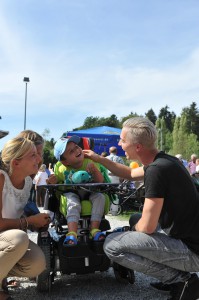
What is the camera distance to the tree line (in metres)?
53.6

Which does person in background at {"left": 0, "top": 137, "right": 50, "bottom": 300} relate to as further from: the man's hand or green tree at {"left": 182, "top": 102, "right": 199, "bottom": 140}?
green tree at {"left": 182, "top": 102, "right": 199, "bottom": 140}

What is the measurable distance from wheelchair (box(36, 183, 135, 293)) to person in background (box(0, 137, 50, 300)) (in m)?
0.23

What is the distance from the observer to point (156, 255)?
109 inches

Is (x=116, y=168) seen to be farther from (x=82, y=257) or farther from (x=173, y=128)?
(x=173, y=128)

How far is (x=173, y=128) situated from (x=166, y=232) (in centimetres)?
7372

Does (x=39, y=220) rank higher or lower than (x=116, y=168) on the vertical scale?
lower

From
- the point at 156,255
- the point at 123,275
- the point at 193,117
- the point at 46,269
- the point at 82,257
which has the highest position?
the point at 193,117

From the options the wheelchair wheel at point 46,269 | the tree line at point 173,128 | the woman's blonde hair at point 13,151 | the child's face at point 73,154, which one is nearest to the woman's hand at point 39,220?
the wheelchair wheel at point 46,269

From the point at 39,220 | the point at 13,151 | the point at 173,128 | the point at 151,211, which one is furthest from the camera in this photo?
the point at 173,128

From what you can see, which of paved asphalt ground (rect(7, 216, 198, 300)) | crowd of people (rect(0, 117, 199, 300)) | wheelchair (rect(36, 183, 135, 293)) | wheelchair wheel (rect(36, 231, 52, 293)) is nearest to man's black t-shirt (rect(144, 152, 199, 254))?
crowd of people (rect(0, 117, 199, 300))

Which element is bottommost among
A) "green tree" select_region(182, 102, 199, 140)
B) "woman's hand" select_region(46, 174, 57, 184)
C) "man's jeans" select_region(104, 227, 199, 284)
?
"man's jeans" select_region(104, 227, 199, 284)

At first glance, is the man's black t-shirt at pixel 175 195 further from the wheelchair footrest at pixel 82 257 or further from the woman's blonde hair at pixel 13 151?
the woman's blonde hair at pixel 13 151

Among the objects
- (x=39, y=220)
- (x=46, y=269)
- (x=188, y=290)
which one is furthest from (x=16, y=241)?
(x=188, y=290)

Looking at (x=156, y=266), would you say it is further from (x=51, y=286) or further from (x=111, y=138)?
(x=111, y=138)
